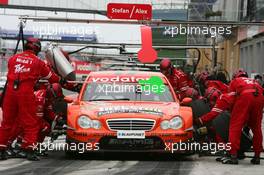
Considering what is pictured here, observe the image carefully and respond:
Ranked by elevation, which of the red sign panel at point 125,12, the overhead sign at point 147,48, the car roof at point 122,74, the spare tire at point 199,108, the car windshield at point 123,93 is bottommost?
the spare tire at point 199,108

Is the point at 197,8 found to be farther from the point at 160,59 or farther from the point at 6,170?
the point at 6,170

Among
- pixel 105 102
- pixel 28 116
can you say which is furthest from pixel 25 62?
pixel 105 102

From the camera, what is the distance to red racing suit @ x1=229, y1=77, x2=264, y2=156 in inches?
412

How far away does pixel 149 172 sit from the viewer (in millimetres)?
9305

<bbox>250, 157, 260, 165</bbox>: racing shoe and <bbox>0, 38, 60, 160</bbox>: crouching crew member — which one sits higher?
<bbox>0, 38, 60, 160</bbox>: crouching crew member

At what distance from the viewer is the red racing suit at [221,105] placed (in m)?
10.6

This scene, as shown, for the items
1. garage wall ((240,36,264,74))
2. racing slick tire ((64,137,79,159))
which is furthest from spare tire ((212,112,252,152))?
garage wall ((240,36,264,74))

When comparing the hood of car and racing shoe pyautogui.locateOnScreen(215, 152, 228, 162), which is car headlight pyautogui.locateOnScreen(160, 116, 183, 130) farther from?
racing shoe pyautogui.locateOnScreen(215, 152, 228, 162)

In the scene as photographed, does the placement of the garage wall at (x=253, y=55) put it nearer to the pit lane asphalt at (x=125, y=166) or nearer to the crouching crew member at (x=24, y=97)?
the pit lane asphalt at (x=125, y=166)

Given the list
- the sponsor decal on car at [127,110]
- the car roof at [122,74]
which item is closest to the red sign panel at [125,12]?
the car roof at [122,74]

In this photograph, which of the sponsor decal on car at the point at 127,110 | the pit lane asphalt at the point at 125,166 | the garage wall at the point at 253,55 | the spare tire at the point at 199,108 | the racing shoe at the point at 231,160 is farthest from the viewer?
the garage wall at the point at 253,55

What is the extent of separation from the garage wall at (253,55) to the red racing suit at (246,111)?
67.2 ft

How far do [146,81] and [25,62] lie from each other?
8.19 feet

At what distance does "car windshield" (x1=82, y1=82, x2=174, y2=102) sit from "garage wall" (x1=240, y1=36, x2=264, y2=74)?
19584 mm
